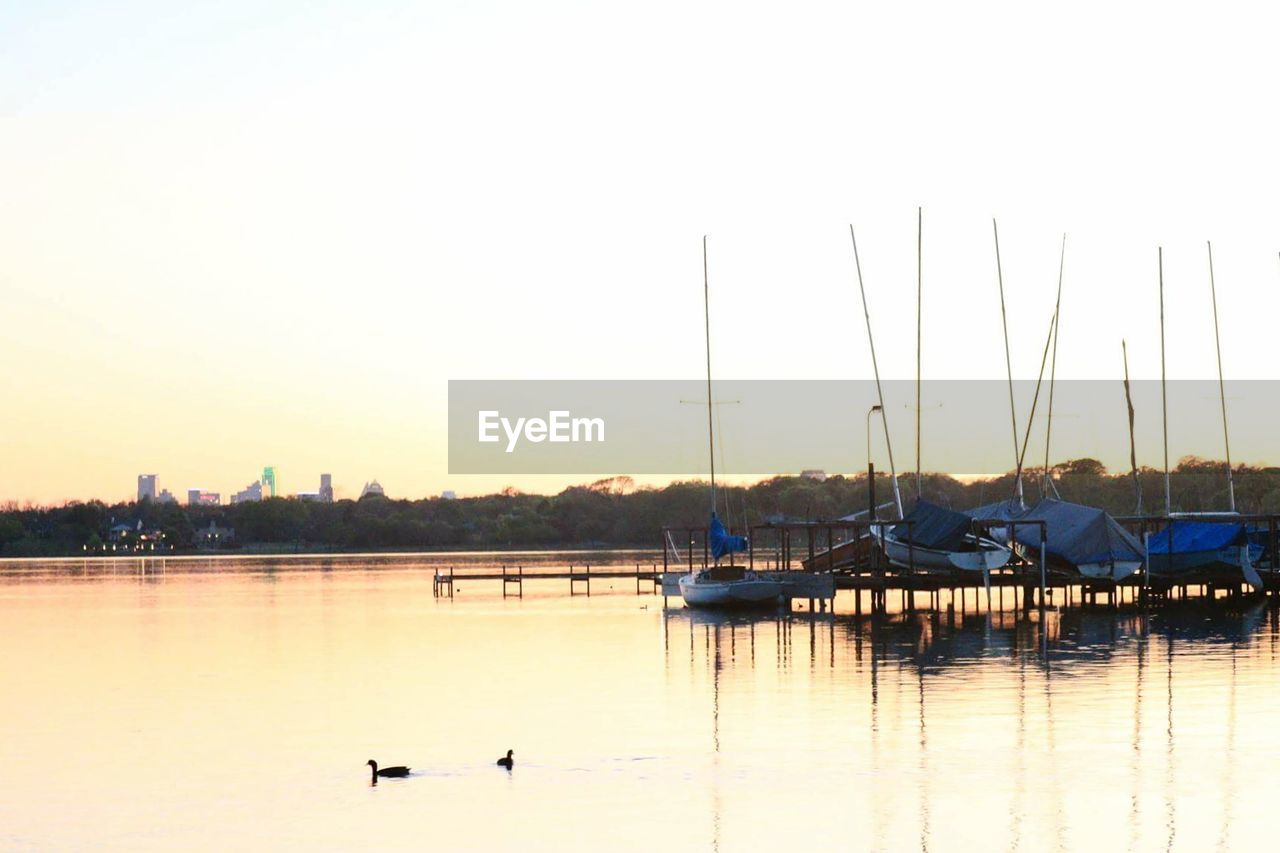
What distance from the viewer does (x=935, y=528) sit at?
220 feet

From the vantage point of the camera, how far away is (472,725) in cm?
3462

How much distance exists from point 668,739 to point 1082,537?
39546 mm

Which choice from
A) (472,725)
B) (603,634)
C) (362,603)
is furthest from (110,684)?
(362,603)

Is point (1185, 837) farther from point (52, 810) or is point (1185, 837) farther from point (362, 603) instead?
point (362, 603)

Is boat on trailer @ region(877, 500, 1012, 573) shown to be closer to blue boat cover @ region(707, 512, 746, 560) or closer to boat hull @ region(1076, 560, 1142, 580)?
boat hull @ region(1076, 560, 1142, 580)

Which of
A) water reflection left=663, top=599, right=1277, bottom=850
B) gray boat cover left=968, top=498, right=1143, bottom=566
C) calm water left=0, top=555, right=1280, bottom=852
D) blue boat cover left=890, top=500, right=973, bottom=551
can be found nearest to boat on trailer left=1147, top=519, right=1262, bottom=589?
gray boat cover left=968, top=498, right=1143, bottom=566

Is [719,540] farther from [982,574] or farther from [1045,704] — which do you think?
[1045,704]

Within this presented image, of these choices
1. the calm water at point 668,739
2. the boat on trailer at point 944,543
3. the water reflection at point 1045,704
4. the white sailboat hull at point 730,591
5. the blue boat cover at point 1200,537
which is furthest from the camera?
the blue boat cover at point 1200,537

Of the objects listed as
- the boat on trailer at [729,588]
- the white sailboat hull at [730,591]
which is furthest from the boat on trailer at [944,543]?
the boat on trailer at [729,588]

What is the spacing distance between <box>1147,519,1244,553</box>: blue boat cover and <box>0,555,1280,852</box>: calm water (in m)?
Answer: 8.81

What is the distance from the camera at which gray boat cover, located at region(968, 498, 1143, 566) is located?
66875 millimetres

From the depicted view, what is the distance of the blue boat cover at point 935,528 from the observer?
66438 mm

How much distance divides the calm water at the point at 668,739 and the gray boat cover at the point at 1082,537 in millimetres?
4824

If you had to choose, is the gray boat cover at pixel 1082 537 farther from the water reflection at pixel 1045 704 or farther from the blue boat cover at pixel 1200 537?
the blue boat cover at pixel 1200 537
